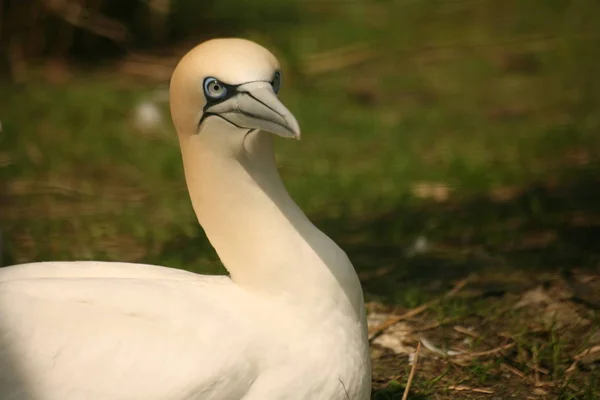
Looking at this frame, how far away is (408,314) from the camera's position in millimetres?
4676

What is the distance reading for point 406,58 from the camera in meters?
9.45

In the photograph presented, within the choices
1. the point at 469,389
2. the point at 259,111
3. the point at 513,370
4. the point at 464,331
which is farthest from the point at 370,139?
the point at 259,111

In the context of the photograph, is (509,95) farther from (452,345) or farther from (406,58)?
(452,345)

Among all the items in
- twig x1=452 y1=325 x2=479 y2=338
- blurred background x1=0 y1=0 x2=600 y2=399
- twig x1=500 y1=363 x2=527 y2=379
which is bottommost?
twig x1=500 y1=363 x2=527 y2=379

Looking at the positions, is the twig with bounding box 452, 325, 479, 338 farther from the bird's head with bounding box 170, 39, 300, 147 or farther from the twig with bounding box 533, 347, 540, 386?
the bird's head with bounding box 170, 39, 300, 147

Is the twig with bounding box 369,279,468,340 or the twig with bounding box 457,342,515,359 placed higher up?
the twig with bounding box 369,279,468,340

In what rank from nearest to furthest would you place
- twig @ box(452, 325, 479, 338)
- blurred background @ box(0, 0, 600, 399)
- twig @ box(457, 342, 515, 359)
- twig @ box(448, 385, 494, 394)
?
twig @ box(448, 385, 494, 394), twig @ box(457, 342, 515, 359), twig @ box(452, 325, 479, 338), blurred background @ box(0, 0, 600, 399)

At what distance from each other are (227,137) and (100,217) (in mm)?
3204

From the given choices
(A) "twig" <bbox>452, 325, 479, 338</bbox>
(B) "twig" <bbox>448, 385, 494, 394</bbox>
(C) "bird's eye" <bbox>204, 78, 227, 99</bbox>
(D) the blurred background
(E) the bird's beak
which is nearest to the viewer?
Answer: (E) the bird's beak

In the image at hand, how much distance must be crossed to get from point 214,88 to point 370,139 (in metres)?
4.44

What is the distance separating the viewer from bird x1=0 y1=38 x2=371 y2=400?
303 cm

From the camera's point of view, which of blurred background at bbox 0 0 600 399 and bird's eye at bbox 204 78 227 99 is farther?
blurred background at bbox 0 0 600 399

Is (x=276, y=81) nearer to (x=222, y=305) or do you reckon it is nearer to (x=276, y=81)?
(x=276, y=81)

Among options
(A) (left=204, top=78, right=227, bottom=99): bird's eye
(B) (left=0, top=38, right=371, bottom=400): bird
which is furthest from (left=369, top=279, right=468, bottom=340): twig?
(A) (left=204, top=78, right=227, bottom=99): bird's eye
